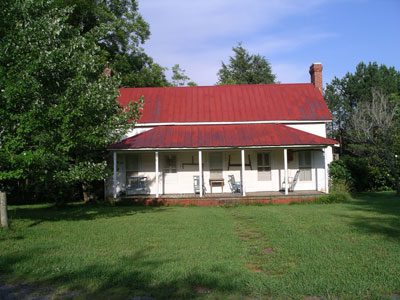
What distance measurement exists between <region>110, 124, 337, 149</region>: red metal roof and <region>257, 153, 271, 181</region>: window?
54.3 inches

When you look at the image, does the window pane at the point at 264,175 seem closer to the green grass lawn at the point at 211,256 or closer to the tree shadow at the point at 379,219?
the tree shadow at the point at 379,219

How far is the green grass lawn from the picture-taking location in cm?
626

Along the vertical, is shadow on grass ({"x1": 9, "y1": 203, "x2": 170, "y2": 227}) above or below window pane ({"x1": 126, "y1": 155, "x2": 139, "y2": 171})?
below

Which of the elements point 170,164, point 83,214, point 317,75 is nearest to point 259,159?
point 170,164

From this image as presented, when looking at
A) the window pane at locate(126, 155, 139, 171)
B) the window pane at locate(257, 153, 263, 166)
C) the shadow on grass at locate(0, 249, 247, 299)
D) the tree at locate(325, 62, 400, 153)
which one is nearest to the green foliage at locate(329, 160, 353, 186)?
the window pane at locate(257, 153, 263, 166)

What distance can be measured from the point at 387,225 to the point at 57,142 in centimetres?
873

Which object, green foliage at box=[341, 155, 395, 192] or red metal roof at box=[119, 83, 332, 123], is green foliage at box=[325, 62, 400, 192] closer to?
green foliage at box=[341, 155, 395, 192]

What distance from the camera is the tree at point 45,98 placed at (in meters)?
11.0

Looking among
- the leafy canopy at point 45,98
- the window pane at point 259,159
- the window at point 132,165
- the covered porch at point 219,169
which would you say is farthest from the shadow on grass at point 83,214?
the window pane at point 259,159

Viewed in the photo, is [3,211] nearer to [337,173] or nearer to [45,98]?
[45,98]

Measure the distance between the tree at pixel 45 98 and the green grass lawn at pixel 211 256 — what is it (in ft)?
5.96

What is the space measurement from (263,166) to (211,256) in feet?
47.5

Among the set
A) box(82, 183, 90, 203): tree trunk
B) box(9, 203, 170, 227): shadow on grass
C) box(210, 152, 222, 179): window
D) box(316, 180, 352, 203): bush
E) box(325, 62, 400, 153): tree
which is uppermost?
box(325, 62, 400, 153): tree

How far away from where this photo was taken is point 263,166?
22453mm
